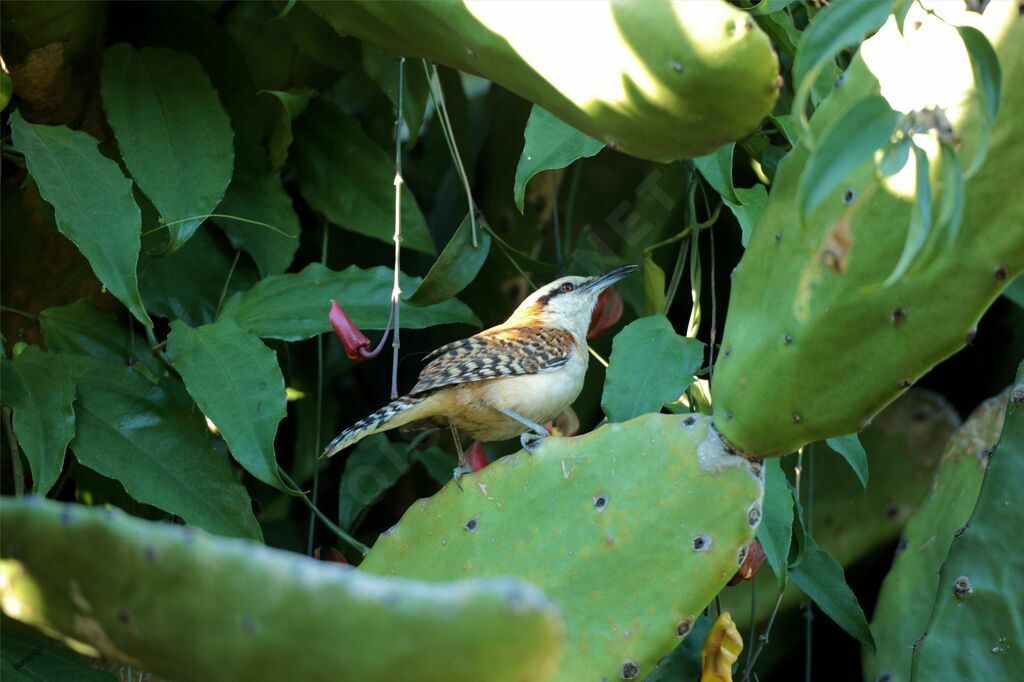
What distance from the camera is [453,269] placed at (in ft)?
6.20

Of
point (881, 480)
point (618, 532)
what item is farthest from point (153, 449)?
point (881, 480)

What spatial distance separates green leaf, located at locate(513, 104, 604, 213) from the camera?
1.74 metres

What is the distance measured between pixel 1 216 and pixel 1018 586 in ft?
6.08

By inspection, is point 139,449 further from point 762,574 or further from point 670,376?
point 762,574

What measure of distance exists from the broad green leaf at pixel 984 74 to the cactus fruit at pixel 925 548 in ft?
3.83

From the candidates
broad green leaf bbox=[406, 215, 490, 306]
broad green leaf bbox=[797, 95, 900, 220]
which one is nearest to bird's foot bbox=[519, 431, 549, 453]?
broad green leaf bbox=[406, 215, 490, 306]

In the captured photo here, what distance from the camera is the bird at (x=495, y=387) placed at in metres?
1.89

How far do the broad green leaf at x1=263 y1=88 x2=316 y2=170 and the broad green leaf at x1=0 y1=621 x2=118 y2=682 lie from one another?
1083 millimetres

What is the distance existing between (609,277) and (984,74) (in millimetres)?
1248

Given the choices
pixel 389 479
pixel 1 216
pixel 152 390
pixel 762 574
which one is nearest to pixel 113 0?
pixel 1 216

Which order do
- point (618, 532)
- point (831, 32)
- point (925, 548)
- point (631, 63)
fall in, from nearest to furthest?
point (831, 32), point (631, 63), point (618, 532), point (925, 548)

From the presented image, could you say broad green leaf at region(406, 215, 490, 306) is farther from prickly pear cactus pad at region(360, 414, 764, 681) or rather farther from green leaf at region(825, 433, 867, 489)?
green leaf at region(825, 433, 867, 489)

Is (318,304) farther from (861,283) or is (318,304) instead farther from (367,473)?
(861,283)

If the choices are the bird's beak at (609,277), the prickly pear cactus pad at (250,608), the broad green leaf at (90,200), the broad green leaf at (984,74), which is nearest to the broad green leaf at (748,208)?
the bird's beak at (609,277)
